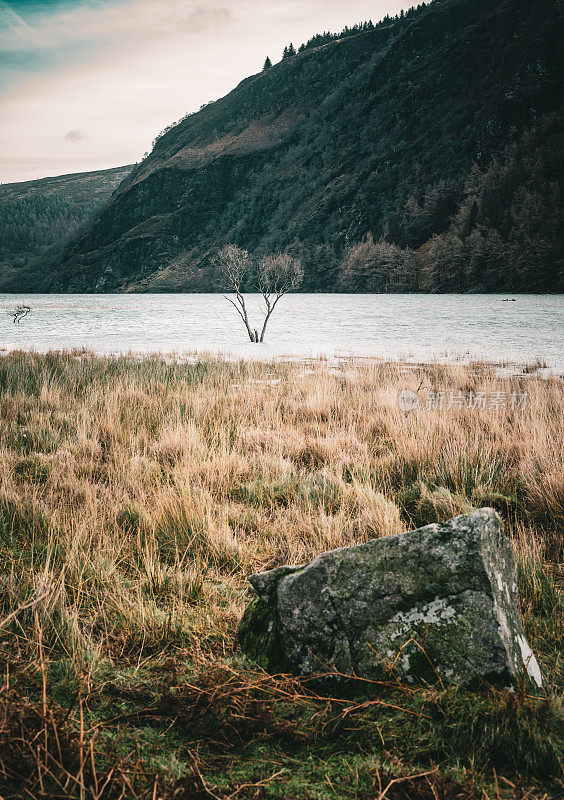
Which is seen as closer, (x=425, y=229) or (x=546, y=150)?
(x=546, y=150)

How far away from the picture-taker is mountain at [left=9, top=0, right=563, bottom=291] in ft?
220

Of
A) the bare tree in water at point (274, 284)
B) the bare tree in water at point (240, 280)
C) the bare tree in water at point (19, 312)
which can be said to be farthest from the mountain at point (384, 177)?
the bare tree in water at point (19, 312)

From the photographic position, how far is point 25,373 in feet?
30.9

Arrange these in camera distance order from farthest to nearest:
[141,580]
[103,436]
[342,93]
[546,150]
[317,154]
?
[342,93] < [317,154] < [546,150] < [103,436] < [141,580]

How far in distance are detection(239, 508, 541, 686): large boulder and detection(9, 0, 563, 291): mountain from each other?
6229 cm

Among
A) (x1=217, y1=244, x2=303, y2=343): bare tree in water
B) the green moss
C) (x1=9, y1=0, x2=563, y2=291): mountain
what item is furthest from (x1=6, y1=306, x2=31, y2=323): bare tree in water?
(x1=9, y1=0, x2=563, y2=291): mountain

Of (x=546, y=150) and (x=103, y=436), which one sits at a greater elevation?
(x=546, y=150)

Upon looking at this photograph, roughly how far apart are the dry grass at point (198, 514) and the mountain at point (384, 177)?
59.2 m

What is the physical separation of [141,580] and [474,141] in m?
99.1

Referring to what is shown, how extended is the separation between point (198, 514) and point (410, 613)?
6.09ft

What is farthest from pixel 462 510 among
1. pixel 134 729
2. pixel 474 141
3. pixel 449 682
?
pixel 474 141

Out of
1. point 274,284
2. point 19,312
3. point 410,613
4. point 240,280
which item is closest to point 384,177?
point 240,280

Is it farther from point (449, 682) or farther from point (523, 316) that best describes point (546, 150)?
point (449, 682)

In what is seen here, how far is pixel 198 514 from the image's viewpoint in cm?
322
